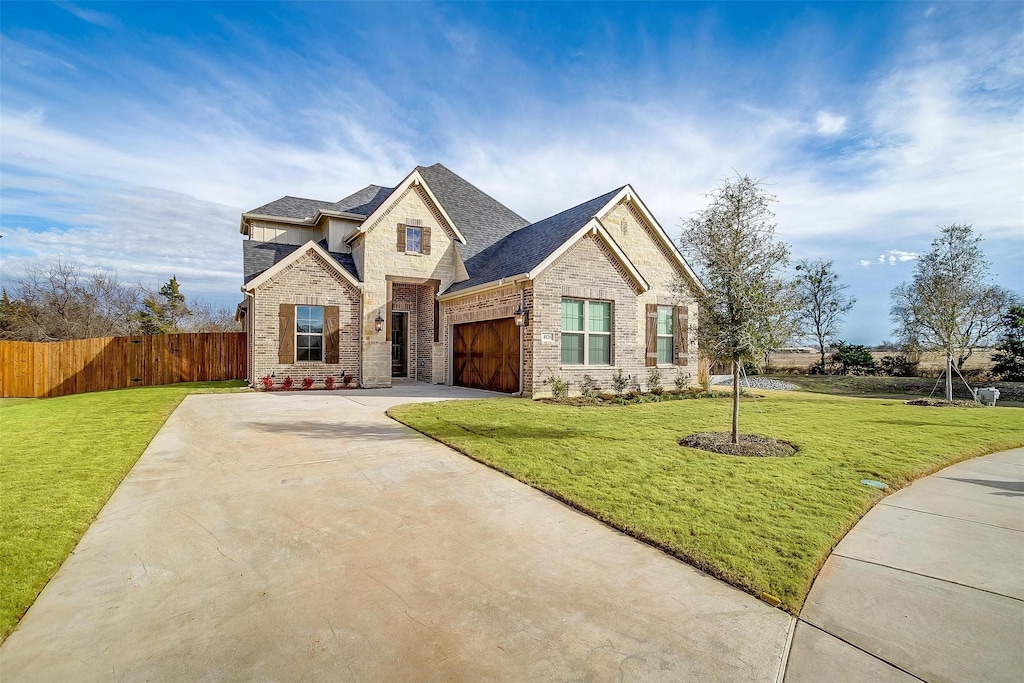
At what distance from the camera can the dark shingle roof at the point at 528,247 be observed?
46.3ft

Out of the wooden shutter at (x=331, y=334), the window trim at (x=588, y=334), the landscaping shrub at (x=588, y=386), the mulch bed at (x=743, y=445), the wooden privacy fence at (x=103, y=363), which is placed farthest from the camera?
the wooden privacy fence at (x=103, y=363)

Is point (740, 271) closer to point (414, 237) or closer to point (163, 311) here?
point (414, 237)

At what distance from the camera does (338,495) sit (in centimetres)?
484

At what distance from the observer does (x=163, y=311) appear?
32.7 meters

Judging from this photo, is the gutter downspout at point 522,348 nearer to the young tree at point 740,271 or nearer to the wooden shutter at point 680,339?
the wooden shutter at point 680,339

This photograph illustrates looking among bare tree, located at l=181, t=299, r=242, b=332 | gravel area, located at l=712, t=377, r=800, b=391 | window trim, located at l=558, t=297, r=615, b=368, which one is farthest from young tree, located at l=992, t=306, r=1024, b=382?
bare tree, located at l=181, t=299, r=242, b=332

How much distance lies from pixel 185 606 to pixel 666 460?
511 centimetres

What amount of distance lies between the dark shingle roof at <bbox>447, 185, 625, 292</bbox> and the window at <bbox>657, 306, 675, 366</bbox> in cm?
406

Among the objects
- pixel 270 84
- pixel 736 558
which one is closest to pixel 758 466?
pixel 736 558

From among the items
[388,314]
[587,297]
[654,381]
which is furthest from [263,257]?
[654,381]

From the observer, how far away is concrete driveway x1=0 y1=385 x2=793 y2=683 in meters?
2.32

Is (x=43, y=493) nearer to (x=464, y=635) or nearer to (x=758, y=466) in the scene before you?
(x=464, y=635)

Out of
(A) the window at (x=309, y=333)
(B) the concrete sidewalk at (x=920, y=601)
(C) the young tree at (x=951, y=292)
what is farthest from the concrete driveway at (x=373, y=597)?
(C) the young tree at (x=951, y=292)

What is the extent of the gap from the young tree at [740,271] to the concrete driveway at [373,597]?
4298 millimetres
